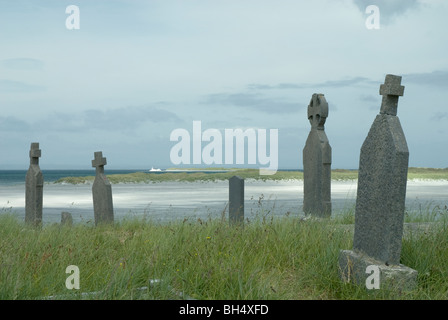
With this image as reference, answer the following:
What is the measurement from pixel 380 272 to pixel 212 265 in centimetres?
193

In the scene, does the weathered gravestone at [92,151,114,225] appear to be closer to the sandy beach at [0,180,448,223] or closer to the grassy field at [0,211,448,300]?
the sandy beach at [0,180,448,223]

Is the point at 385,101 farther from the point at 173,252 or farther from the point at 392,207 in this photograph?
the point at 173,252

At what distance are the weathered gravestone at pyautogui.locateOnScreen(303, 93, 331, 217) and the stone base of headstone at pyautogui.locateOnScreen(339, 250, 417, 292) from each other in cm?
518

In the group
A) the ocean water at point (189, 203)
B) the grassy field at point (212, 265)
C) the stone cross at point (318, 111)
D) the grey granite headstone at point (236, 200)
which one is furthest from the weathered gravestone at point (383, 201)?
the stone cross at point (318, 111)

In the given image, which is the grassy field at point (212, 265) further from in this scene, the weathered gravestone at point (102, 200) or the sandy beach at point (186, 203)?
the weathered gravestone at point (102, 200)

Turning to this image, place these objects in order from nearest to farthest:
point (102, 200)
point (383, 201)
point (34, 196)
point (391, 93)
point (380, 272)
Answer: point (380, 272) < point (383, 201) < point (391, 93) < point (102, 200) < point (34, 196)

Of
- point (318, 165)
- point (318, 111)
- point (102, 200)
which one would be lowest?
point (102, 200)

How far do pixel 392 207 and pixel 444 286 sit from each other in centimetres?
104

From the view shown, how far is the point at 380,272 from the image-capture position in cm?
552

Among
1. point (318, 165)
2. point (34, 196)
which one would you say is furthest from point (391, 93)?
point (34, 196)

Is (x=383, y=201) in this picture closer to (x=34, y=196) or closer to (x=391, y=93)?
(x=391, y=93)

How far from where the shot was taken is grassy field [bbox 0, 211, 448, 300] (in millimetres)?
4934
